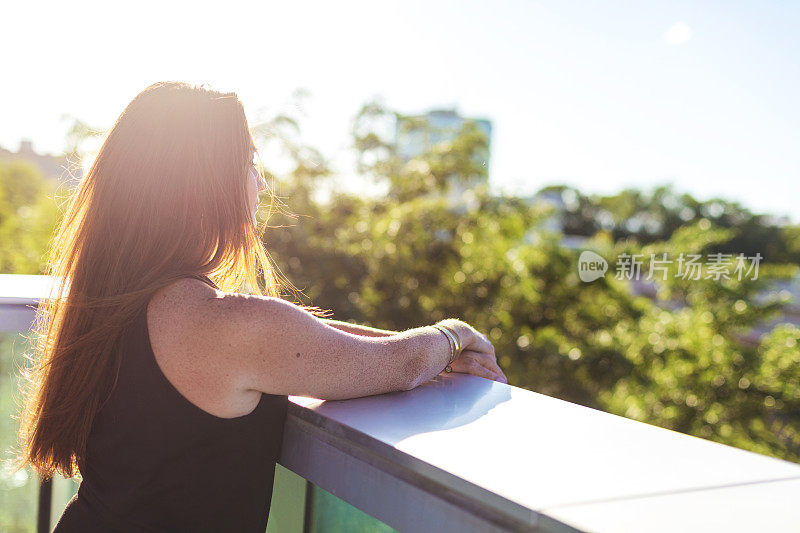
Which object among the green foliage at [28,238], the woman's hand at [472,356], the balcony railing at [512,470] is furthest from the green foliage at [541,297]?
the green foliage at [28,238]

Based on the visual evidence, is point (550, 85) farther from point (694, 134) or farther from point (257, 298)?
point (257, 298)

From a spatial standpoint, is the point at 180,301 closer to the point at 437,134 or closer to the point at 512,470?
the point at 512,470

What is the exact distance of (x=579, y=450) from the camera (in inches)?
41.1

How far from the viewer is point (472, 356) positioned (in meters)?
1.69

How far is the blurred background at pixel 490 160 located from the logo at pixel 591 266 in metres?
0.05

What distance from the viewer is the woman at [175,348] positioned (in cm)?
120

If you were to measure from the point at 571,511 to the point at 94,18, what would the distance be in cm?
669

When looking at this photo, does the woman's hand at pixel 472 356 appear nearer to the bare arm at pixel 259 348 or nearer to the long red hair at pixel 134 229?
the bare arm at pixel 259 348

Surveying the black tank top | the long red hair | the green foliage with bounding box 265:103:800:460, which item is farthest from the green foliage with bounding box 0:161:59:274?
the black tank top

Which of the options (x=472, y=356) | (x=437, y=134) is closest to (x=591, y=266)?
(x=437, y=134)

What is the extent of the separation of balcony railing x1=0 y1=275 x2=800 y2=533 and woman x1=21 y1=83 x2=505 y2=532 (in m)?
0.09

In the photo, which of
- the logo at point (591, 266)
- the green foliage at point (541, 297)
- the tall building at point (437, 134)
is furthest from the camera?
the tall building at point (437, 134)

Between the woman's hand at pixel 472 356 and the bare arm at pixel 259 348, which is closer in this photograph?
the bare arm at pixel 259 348

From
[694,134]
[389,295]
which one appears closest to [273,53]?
[389,295]
